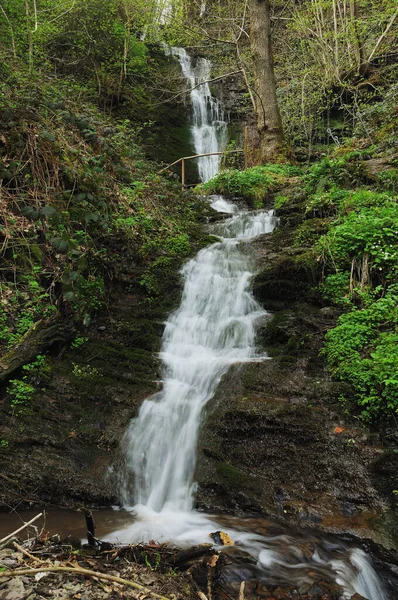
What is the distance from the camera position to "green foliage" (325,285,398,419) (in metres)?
4.28

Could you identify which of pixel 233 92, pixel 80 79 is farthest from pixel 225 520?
pixel 233 92

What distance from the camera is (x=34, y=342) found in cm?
531

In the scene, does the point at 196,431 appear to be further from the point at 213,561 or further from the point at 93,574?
the point at 93,574

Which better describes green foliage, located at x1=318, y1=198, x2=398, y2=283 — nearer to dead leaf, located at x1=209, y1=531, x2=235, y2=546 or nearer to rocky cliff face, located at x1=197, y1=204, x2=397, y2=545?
rocky cliff face, located at x1=197, y1=204, x2=397, y2=545

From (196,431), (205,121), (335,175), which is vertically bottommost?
(196,431)

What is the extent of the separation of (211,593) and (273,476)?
162 centimetres

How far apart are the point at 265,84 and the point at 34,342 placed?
34.5 ft

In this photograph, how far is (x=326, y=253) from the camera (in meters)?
6.08

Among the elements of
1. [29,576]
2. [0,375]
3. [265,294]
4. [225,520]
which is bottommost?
[225,520]

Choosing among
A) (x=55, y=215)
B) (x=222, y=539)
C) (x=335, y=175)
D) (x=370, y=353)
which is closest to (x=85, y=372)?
(x=55, y=215)

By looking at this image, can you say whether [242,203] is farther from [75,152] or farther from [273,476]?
[273,476]

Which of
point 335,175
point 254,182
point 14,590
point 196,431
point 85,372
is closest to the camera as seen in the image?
point 14,590

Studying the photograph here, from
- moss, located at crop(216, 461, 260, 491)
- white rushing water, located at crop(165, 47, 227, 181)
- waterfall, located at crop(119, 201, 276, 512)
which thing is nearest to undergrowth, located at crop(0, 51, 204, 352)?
waterfall, located at crop(119, 201, 276, 512)

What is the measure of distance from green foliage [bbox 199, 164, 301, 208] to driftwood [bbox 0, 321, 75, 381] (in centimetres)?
617
